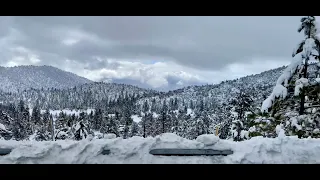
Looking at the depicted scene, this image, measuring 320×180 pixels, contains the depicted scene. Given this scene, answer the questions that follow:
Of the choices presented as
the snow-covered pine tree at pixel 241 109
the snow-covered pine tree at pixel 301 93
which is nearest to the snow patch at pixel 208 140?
the snow-covered pine tree at pixel 301 93

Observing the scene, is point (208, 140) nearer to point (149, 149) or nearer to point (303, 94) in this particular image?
point (149, 149)

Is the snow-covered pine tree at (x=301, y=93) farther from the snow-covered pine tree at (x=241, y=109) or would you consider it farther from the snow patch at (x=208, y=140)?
the snow-covered pine tree at (x=241, y=109)

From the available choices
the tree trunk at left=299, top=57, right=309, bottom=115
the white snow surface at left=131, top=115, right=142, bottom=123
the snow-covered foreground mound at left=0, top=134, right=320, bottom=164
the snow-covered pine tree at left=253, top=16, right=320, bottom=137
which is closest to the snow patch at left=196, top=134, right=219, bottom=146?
the snow-covered foreground mound at left=0, top=134, right=320, bottom=164

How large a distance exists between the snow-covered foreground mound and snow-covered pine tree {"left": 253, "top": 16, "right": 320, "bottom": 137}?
2949 mm

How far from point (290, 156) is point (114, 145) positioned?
6.20 feet

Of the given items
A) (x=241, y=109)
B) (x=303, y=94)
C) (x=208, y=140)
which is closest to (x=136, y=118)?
(x=241, y=109)

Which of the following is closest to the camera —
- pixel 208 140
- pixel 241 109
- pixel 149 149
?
pixel 149 149

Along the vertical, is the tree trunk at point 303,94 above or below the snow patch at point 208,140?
above

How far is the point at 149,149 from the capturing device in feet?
10.8

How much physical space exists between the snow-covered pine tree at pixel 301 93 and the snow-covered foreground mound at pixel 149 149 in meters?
2.95

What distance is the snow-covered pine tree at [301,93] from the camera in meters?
6.25

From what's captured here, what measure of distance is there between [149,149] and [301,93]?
15.4 feet
